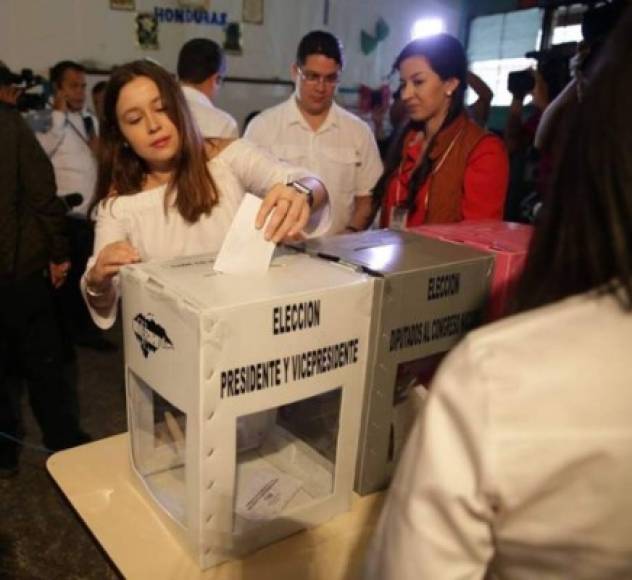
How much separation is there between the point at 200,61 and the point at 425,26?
319 cm

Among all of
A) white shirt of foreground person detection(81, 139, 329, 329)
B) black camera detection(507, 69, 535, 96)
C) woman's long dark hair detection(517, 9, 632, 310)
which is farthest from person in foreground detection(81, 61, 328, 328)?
black camera detection(507, 69, 535, 96)

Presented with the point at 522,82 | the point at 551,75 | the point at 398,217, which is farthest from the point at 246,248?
the point at 551,75

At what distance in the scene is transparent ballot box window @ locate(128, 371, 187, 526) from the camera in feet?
2.52

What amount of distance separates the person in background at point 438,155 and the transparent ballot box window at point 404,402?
52cm

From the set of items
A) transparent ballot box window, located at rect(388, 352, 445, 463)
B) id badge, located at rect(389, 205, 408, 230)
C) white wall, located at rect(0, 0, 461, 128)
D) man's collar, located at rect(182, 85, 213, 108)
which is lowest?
transparent ballot box window, located at rect(388, 352, 445, 463)

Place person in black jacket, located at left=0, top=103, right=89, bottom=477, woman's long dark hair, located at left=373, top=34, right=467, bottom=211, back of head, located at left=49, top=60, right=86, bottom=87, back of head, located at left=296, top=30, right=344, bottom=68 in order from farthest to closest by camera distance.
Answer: back of head, located at left=49, top=60, right=86, bottom=87 < back of head, located at left=296, top=30, right=344, bottom=68 < person in black jacket, located at left=0, top=103, right=89, bottom=477 < woman's long dark hair, located at left=373, top=34, right=467, bottom=211

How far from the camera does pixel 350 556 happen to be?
74 cm

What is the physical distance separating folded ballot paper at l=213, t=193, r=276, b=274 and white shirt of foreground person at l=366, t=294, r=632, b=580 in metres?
0.38

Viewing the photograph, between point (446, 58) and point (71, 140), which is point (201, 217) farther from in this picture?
point (71, 140)

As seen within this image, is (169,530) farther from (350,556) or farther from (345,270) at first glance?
(345,270)

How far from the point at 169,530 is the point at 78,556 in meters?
1.19

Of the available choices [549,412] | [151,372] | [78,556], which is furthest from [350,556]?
[78,556]

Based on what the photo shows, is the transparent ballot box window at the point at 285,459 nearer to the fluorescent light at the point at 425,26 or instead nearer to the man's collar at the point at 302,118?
the man's collar at the point at 302,118

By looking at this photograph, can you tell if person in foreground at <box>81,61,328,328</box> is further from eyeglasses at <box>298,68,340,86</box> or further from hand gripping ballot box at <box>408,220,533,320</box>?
eyeglasses at <box>298,68,340,86</box>
